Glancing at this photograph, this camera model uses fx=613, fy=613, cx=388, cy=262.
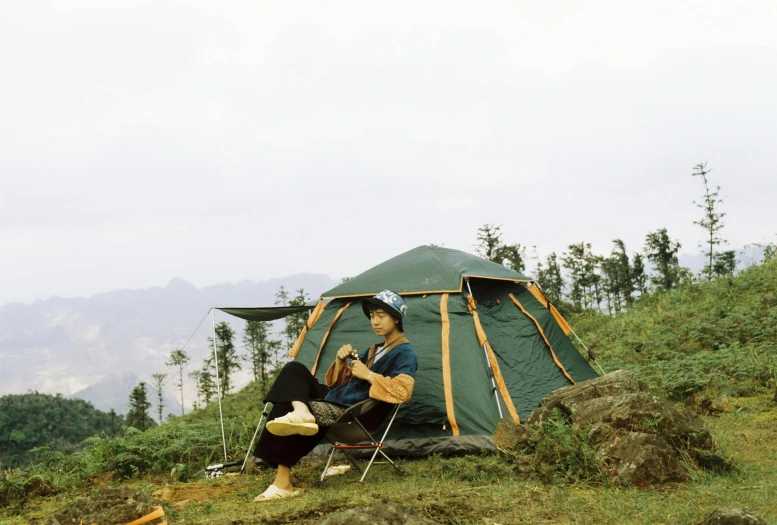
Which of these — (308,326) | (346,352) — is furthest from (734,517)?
(308,326)

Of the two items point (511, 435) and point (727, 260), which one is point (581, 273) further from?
point (511, 435)

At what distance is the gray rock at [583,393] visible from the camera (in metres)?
5.23

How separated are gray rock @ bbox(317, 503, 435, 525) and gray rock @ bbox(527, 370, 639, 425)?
2617mm

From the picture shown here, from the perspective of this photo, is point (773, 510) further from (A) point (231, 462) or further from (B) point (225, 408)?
(B) point (225, 408)

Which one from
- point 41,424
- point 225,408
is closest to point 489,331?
point 225,408

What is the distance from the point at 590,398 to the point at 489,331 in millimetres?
1635

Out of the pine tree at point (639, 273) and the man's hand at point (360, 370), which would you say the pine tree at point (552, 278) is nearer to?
the pine tree at point (639, 273)

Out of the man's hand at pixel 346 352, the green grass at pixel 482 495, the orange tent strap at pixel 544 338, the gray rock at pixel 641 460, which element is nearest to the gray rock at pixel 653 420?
the gray rock at pixel 641 460

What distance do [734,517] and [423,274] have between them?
4304 mm

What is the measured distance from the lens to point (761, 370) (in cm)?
782

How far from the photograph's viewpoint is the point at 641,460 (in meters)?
4.08

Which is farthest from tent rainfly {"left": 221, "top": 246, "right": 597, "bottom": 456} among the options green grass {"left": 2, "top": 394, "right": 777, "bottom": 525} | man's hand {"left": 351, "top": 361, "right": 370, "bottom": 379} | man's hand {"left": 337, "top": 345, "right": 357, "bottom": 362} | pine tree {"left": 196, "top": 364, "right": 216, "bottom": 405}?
pine tree {"left": 196, "top": 364, "right": 216, "bottom": 405}

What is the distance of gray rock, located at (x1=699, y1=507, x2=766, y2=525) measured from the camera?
9.12 ft

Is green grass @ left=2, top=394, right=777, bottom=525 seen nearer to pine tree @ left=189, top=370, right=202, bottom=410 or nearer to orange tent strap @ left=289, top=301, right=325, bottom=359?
orange tent strap @ left=289, top=301, right=325, bottom=359
